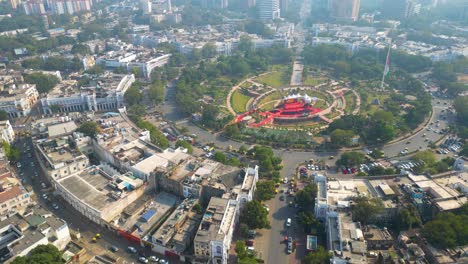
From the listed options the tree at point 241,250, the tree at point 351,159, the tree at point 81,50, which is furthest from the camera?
the tree at point 81,50

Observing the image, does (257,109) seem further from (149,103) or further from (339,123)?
(149,103)

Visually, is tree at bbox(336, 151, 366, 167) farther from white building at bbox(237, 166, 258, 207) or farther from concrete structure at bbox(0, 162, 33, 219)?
concrete structure at bbox(0, 162, 33, 219)

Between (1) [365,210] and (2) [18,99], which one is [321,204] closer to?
(1) [365,210]

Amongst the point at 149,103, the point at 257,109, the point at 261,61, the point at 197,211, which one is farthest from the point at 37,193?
the point at 261,61

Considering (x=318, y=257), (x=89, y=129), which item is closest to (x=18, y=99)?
(x=89, y=129)

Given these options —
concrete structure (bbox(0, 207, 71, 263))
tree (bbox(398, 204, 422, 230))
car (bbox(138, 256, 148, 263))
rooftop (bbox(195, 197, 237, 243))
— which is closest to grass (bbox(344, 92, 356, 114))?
tree (bbox(398, 204, 422, 230))

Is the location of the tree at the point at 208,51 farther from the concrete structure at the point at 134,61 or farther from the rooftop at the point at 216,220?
the rooftop at the point at 216,220

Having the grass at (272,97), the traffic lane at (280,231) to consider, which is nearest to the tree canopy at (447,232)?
the traffic lane at (280,231)
